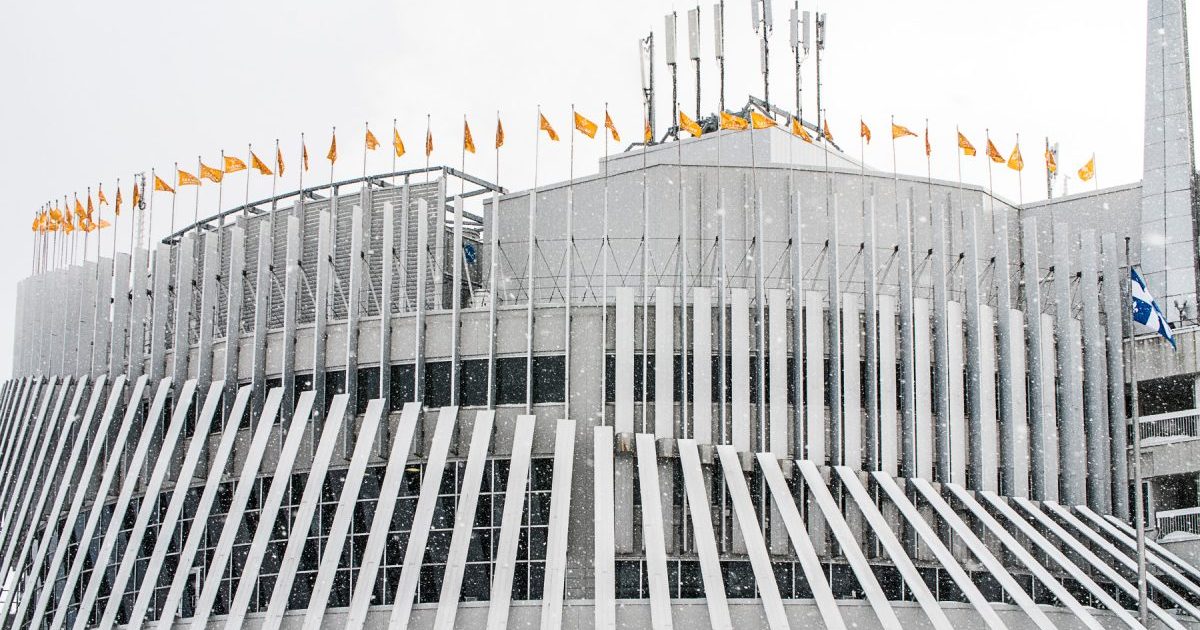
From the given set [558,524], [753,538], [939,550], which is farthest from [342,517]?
[939,550]

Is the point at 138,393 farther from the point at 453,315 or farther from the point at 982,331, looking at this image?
the point at 982,331

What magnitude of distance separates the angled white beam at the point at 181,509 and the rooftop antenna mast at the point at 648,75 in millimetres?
17248

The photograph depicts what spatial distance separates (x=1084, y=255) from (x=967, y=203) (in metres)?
4.45

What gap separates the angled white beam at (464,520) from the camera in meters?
31.6

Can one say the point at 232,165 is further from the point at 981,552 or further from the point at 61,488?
the point at 981,552

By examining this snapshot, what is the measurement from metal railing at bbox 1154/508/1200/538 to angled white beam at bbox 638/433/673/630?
15.0 metres

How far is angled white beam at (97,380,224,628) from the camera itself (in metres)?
35.8

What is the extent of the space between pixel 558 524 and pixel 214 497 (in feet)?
30.5

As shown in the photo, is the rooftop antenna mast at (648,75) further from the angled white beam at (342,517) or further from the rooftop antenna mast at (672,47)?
the angled white beam at (342,517)

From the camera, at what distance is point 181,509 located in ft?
122

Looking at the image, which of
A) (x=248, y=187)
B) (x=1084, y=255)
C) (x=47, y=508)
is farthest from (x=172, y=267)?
(x=1084, y=255)

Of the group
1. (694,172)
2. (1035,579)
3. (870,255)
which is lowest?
(1035,579)

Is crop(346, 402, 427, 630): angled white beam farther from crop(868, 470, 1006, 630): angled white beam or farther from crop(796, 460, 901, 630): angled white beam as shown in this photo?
crop(868, 470, 1006, 630): angled white beam

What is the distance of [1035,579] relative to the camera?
35438mm
